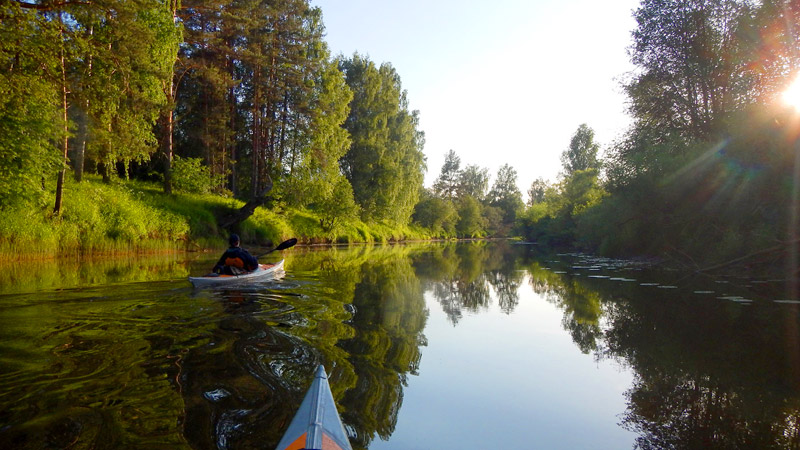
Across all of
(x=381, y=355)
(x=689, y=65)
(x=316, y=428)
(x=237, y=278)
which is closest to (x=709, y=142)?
(x=689, y=65)

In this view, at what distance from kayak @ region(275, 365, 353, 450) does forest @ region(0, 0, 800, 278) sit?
12.2m

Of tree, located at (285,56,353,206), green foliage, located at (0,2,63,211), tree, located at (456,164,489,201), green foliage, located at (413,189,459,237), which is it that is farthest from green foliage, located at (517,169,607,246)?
tree, located at (456,164,489,201)

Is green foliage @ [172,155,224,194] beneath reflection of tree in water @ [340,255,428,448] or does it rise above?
above

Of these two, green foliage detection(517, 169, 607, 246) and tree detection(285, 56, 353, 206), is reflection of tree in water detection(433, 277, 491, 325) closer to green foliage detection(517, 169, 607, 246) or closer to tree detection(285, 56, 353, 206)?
tree detection(285, 56, 353, 206)

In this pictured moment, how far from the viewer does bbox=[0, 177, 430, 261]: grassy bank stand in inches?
542

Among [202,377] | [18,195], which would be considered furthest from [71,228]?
[202,377]

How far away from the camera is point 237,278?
10.2 m

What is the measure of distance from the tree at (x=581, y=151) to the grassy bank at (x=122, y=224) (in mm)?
45987

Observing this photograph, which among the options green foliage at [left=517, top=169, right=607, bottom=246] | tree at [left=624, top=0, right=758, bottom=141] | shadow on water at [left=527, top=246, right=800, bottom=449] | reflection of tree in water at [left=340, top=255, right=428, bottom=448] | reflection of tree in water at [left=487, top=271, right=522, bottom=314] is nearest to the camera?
shadow on water at [left=527, top=246, right=800, bottom=449]

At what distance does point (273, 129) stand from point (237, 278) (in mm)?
20917

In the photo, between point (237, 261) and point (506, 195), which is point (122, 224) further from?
point (506, 195)

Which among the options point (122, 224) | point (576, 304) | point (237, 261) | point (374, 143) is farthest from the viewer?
point (374, 143)

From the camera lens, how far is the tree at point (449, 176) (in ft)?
312

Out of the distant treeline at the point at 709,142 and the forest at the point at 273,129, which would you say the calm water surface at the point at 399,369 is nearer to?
the distant treeline at the point at 709,142
